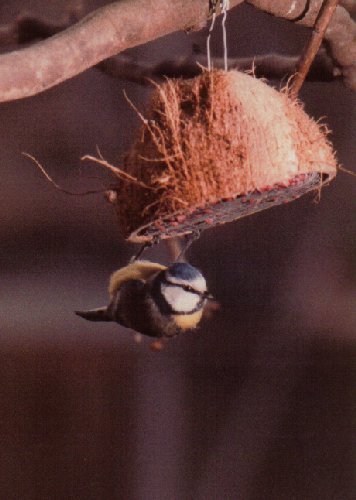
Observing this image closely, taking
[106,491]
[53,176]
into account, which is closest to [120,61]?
[53,176]

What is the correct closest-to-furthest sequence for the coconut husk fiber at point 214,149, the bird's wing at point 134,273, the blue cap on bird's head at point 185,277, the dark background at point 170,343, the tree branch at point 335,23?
the coconut husk fiber at point 214,149
the blue cap on bird's head at point 185,277
the bird's wing at point 134,273
the tree branch at point 335,23
the dark background at point 170,343

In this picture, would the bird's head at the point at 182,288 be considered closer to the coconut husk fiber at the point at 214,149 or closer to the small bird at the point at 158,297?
the small bird at the point at 158,297

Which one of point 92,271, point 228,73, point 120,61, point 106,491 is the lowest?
point 106,491

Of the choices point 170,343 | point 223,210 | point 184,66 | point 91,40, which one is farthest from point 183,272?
point 170,343

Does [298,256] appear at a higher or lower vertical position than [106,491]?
higher

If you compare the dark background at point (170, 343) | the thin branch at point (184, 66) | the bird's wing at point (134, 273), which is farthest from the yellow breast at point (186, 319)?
the dark background at point (170, 343)

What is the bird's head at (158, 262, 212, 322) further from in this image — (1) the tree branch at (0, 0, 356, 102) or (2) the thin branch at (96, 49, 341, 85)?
(2) the thin branch at (96, 49, 341, 85)

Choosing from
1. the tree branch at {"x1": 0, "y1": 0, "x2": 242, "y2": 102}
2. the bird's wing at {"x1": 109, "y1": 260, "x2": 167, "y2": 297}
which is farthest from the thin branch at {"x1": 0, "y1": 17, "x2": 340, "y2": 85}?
the bird's wing at {"x1": 109, "y1": 260, "x2": 167, "y2": 297}

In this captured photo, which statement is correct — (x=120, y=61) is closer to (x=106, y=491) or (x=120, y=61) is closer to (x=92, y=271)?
(x=92, y=271)
